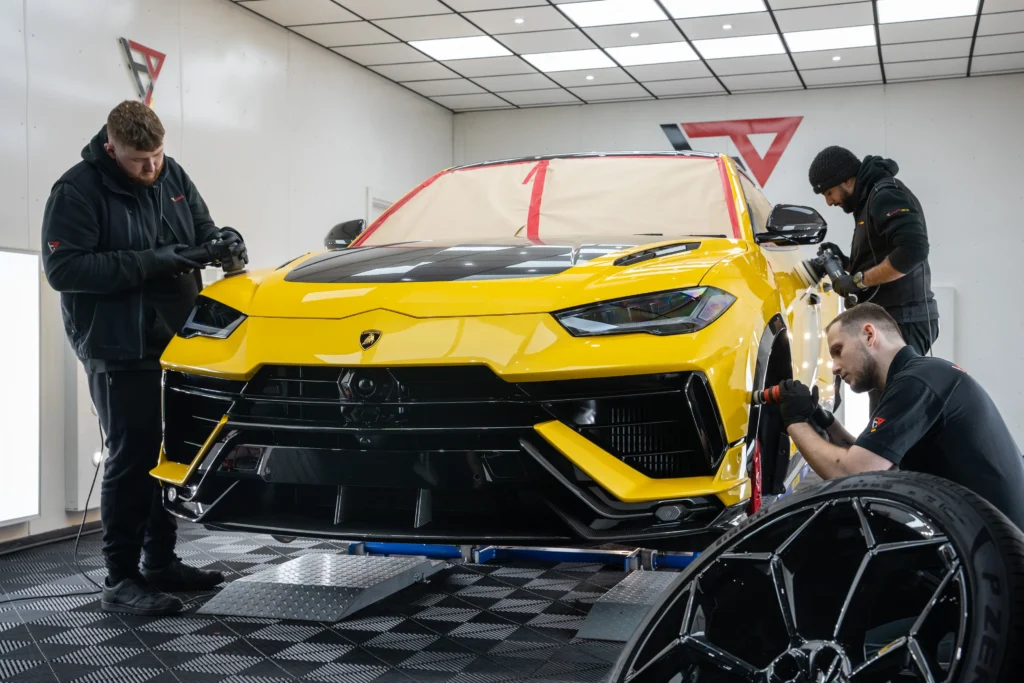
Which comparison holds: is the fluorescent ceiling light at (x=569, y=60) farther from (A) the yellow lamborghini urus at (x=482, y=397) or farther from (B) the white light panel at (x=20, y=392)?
(A) the yellow lamborghini urus at (x=482, y=397)

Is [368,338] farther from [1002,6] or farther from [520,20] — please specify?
[1002,6]

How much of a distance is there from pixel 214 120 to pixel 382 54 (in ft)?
8.29

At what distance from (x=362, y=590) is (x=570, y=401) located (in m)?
1.51

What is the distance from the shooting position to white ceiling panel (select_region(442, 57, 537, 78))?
950cm

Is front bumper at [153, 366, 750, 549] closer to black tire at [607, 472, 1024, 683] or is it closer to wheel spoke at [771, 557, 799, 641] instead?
black tire at [607, 472, 1024, 683]

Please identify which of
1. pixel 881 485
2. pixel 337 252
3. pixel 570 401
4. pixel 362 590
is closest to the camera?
pixel 881 485

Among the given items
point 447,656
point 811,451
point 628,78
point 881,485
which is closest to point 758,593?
point 881,485

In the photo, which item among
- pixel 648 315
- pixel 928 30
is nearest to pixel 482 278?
pixel 648 315

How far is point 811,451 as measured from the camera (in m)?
2.51

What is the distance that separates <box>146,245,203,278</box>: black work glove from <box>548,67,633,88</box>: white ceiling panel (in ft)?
23.8

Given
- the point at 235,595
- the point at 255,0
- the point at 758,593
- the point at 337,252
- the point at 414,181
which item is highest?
the point at 255,0

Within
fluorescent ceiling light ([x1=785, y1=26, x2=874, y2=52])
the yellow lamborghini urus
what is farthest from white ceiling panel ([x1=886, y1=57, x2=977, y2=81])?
the yellow lamborghini urus

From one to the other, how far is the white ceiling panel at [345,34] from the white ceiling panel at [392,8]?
0.98 feet

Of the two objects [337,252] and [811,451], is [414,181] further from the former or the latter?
[811,451]
